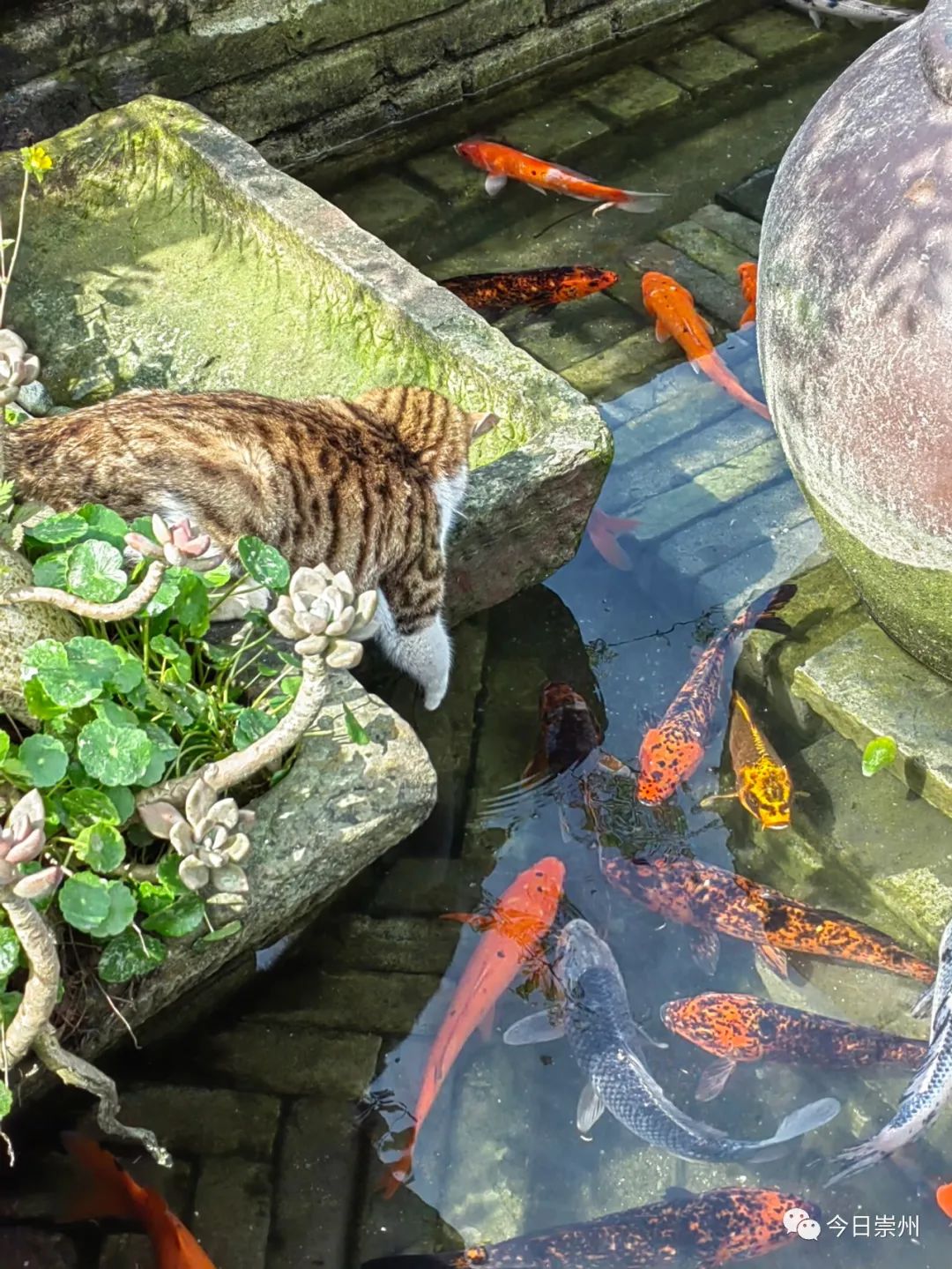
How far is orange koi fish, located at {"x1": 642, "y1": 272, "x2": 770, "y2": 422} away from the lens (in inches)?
181

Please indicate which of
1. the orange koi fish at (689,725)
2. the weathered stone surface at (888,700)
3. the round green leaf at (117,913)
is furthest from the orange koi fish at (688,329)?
the round green leaf at (117,913)

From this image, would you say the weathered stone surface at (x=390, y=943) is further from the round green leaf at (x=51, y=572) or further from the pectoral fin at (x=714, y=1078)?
the round green leaf at (x=51, y=572)

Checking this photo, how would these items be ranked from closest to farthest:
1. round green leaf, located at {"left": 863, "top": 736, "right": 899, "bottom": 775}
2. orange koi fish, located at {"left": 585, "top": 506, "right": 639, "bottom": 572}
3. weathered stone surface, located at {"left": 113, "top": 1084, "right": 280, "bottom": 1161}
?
1. weathered stone surface, located at {"left": 113, "top": 1084, "right": 280, "bottom": 1161}
2. round green leaf, located at {"left": 863, "top": 736, "right": 899, "bottom": 775}
3. orange koi fish, located at {"left": 585, "top": 506, "right": 639, "bottom": 572}

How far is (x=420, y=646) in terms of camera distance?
3521 millimetres

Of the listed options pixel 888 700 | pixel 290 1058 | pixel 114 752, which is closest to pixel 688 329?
pixel 888 700

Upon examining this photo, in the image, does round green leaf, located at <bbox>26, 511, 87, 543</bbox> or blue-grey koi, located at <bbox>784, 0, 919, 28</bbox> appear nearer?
round green leaf, located at <bbox>26, 511, 87, 543</bbox>

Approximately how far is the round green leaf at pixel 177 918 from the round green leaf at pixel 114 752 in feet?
0.76

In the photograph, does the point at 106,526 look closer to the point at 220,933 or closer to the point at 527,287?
the point at 220,933

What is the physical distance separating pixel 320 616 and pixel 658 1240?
1.53 meters

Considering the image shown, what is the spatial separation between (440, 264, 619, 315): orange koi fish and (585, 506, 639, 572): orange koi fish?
41.8 inches

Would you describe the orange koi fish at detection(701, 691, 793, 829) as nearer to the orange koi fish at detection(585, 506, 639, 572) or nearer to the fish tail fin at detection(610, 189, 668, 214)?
the orange koi fish at detection(585, 506, 639, 572)

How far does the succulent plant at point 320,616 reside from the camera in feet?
6.96

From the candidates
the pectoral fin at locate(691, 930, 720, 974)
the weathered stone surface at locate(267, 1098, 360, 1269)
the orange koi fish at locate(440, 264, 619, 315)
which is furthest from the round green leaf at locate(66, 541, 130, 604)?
the orange koi fish at locate(440, 264, 619, 315)

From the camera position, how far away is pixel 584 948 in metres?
3.24
